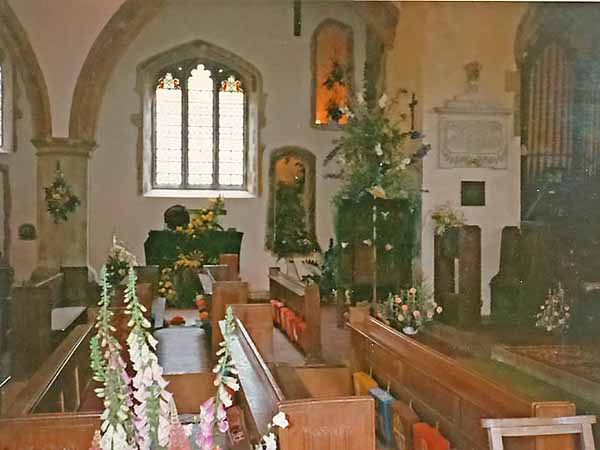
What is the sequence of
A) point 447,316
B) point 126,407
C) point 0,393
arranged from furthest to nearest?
point 447,316 < point 0,393 < point 126,407

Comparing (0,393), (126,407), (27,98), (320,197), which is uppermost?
(27,98)

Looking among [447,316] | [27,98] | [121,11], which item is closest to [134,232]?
[27,98]

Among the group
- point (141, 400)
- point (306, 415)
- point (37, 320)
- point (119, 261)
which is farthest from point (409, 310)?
point (141, 400)

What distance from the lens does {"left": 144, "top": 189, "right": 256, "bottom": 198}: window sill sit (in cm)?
445

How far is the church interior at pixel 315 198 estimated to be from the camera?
3.54 meters

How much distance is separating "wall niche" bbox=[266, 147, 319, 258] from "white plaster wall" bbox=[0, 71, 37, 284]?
1.45 m

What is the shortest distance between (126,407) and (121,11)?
3044 millimetres

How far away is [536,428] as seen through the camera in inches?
99.7

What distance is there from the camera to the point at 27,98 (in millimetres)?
4102

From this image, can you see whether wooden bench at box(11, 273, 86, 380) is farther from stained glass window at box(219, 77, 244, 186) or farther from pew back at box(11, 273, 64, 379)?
stained glass window at box(219, 77, 244, 186)

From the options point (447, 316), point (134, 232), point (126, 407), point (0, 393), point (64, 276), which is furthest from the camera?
point (447, 316)

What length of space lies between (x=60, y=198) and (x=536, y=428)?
2.76m

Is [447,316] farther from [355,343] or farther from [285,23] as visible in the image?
[285,23]

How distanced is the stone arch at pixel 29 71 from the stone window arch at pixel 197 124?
52cm
